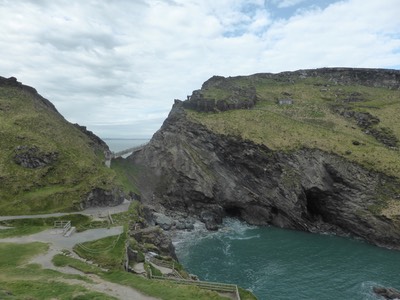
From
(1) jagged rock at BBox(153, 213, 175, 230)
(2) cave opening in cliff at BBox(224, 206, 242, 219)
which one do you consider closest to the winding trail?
(1) jagged rock at BBox(153, 213, 175, 230)

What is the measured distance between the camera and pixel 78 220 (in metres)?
56.9

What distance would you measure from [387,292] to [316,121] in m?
65.0

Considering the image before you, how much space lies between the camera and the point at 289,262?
5950 centimetres

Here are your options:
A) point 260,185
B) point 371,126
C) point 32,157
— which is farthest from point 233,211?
point 32,157

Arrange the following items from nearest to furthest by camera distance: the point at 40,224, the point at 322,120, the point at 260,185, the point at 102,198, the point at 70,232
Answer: the point at 70,232 → the point at 40,224 → the point at 102,198 → the point at 260,185 → the point at 322,120

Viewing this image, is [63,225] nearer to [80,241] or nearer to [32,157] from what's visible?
[80,241]

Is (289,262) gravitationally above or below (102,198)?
below

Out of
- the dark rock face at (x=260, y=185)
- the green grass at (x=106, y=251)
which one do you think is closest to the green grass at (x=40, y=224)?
the green grass at (x=106, y=251)

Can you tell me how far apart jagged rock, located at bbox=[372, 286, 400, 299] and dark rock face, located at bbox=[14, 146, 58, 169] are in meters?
62.4

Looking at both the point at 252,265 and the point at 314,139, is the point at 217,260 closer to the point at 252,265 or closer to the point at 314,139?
the point at 252,265

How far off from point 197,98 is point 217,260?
6319 centimetres

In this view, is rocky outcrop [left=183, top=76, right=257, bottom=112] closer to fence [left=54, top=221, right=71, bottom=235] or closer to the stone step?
fence [left=54, top=221, right=71, bottom=235]

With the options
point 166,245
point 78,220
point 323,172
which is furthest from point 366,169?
point 78,220

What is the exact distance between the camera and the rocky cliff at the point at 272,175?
76.3 m
